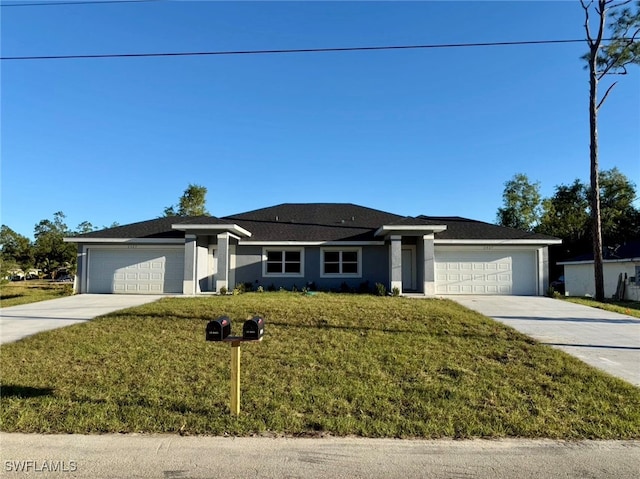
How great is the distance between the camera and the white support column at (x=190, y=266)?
17.0 meters

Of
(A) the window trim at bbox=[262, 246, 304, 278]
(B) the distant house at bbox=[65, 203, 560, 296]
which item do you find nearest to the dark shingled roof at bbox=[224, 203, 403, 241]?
(B) the distant house at bbox=[65, 203, 560, 296]

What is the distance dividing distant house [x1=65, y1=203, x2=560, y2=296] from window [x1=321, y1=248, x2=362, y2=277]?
48mm

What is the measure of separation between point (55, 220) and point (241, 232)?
5680cm

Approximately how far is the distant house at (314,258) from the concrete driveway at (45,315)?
3.61 m

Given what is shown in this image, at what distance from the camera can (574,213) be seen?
124 feet

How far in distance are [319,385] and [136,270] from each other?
15342 millimetres

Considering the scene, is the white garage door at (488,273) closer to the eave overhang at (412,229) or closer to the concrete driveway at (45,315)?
the eave overhang at (412,229)

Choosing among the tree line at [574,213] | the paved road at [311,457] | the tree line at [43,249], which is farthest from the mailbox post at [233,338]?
the tree line at [43,249]

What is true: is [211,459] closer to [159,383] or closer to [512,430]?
[159,383]

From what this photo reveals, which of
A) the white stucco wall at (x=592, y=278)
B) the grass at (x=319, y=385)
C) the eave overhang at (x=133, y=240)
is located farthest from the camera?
the white stucco wall at (x=592, y=278)

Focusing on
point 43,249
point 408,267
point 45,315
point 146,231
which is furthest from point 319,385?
point 43,249

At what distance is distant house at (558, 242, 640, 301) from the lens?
2170 cm

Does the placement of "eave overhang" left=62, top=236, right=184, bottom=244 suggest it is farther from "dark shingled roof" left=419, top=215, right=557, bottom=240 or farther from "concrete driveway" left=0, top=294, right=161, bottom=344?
"dark shingled roof" left=419, top=215, right=557, bottom=240

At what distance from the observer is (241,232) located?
1803 centimetres
